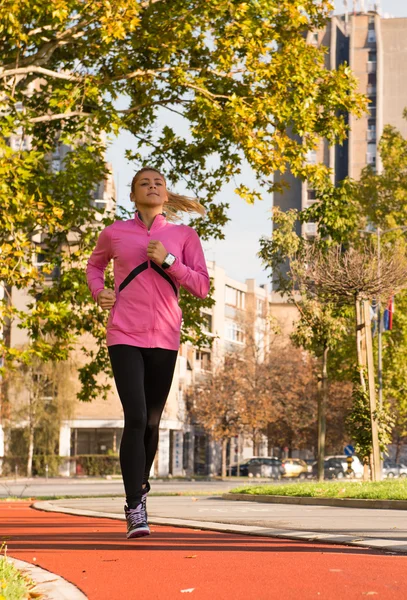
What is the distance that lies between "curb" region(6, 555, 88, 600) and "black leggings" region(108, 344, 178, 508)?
0.91 meters

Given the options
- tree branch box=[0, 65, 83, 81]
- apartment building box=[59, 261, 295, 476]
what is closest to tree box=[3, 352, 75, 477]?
apartment building box=[59, 261, 295, 476]

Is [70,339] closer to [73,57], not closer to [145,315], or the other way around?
[73,57]

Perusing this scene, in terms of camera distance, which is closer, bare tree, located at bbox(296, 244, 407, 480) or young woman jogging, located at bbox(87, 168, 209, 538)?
young woman jogging, located at bbox(87, 168, 209, 538)

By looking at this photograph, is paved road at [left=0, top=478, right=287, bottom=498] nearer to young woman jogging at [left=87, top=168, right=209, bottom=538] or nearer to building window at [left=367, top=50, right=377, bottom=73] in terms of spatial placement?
young woman jogging at [left=87, top=168, right=209, bottom=538]

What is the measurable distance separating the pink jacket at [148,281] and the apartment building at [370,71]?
114096mm

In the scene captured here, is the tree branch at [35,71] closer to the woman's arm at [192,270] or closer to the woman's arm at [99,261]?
the woman's arm at [99,261]

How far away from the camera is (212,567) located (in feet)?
19.1

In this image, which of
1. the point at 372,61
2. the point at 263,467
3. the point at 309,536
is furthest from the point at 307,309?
the point at 372,61

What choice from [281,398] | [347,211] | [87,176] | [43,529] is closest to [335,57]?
[281,398]

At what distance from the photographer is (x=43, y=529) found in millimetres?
9820

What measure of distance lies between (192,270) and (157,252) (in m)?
0.31

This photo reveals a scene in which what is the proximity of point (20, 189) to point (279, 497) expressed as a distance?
682cm

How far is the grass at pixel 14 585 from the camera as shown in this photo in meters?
4.53

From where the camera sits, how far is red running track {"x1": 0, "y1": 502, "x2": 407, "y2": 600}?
4938 mm
